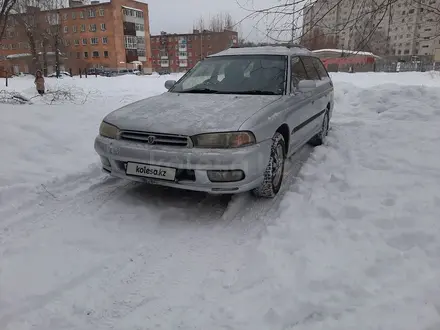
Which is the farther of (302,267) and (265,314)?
(302,267)

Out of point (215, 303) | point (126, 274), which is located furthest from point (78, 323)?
point (215, 303)

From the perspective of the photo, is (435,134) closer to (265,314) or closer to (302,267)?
(302,267)

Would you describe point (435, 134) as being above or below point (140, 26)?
below

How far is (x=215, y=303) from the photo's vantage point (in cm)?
216

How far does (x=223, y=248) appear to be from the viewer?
9.14 ft

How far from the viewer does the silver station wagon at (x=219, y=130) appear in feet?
10.0

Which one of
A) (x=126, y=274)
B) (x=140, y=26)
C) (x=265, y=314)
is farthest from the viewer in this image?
(x=140, y=26)

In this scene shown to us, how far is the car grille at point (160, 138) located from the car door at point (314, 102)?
2205 millimetres

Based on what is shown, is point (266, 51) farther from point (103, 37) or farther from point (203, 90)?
point (103, 37)

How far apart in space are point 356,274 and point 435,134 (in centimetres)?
390

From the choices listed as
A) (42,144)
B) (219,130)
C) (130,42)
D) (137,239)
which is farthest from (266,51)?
(130,42)

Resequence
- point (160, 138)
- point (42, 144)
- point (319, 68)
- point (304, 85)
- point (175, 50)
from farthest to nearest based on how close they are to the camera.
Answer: point (175, 50) < point (319, 68) < point (42, 144) < point (304, 85) < point (160, 138)

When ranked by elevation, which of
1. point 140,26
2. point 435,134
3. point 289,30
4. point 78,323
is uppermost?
point 140,26

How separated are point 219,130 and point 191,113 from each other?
1.54 ft
